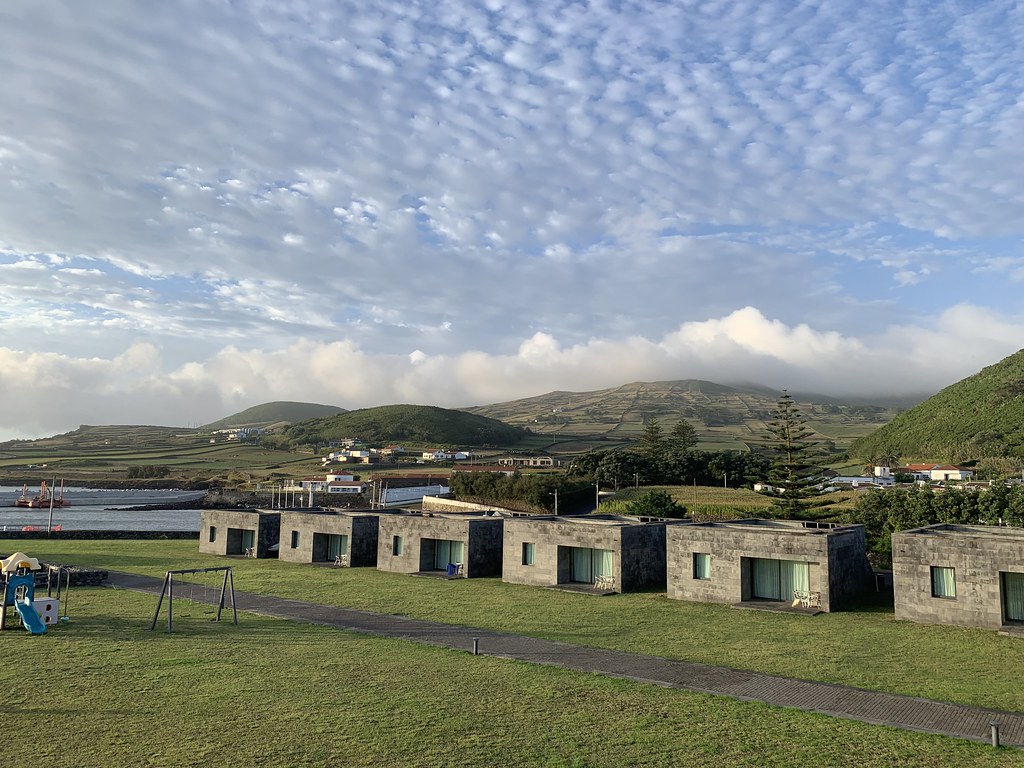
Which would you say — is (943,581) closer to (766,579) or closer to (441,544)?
(766,579)

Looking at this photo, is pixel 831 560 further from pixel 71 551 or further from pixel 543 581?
pixel 71 551

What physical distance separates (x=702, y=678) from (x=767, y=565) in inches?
417

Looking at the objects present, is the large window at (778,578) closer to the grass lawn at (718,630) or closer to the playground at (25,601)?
the grass lawn at (718,630)

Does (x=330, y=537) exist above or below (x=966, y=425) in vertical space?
below

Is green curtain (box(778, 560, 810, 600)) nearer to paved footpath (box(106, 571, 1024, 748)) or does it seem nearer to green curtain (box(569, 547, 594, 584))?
green curtain (box(569, 547, 594, 584))

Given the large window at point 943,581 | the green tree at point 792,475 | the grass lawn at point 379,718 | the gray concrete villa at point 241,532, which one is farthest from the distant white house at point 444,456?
the grass lawn at point 379,718

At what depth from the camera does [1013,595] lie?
18.9 meters

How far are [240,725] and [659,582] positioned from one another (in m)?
18.9

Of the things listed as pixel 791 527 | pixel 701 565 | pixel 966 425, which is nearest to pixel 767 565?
pixel 701 565

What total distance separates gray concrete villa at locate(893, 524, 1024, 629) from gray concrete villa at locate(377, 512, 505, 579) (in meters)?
15.1

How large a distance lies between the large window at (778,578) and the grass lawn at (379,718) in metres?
11.5

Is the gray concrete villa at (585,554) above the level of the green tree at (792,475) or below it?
below

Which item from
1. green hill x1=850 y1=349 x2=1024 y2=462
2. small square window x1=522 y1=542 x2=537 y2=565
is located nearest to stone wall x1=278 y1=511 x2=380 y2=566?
small square window x1=522 y1=542 x2=537 y2=565

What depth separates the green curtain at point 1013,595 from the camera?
1875cm
